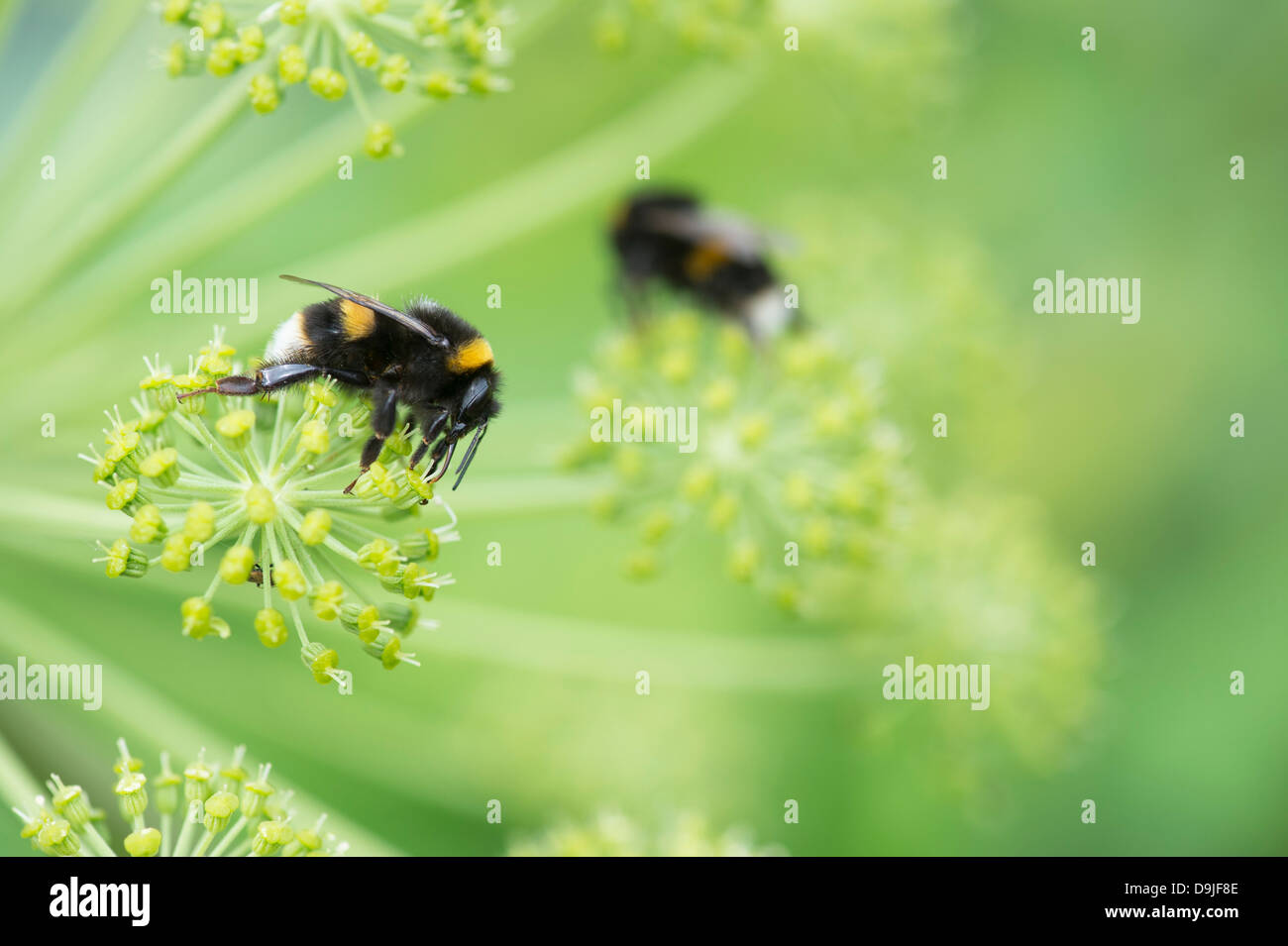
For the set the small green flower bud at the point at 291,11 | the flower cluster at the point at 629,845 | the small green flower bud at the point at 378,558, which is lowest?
the flower cluster at the point at 629,845

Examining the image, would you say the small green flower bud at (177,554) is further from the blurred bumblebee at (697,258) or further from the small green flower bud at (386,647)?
the blurred bumblebee at (697,258)

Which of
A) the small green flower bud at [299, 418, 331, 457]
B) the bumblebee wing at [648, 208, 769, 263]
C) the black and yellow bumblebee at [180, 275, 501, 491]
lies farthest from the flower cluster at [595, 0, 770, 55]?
the small green flower bud at [299, 418, 331, 457]

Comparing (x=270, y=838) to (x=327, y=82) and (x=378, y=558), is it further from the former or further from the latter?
(x=327, y=82)

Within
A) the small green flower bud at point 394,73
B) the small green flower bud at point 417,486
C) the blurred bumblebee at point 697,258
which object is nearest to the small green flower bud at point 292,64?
the small green flower bud at point 394,73

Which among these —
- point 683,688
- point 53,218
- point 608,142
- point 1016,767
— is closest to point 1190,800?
point 1016,767

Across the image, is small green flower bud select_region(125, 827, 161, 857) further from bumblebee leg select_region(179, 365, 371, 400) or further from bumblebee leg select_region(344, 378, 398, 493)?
bumblebee leg select_region(179, 365, 371, 400)
